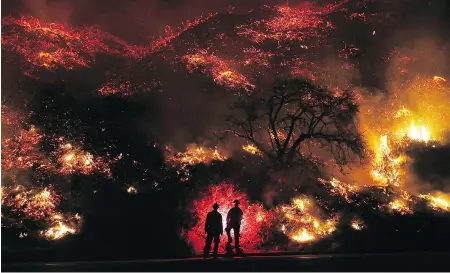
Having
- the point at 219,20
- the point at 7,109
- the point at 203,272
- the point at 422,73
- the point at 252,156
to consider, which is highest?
the point at 219,20

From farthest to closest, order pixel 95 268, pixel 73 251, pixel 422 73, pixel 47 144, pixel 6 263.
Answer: pixel 422 73
pixel 47 144
pixel 73 251
pixel 6 263
pixel 95 268

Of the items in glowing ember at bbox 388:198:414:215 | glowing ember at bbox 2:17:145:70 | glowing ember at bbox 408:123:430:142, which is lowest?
glowing ember at bbox 388:198:414:215

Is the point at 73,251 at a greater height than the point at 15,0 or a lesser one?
lesser

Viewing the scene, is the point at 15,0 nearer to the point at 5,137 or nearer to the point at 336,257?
the point at 5,137

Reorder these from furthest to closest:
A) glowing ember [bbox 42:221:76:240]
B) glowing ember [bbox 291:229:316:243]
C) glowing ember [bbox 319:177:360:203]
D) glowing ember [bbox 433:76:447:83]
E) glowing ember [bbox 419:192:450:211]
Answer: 1. glowing ember [bbox 433:76:447:83]
2. glowing ember [bbox 419:192:450:211]
3. glowing ember [bbox 319:177:360:203]
4. glowing ember [bbox 291:229:316:243]
5. glowing ember [bbox 42:221:76:240]

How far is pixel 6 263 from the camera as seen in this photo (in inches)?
592

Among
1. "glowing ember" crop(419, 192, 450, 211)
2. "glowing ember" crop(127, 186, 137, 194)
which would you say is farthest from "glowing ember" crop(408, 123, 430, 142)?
"glowing ember" crop(127, 186, 137, 194)

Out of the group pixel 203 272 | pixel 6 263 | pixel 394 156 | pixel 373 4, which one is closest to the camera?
pixel 203 272

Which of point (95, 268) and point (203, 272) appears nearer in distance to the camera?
point (203, 272)

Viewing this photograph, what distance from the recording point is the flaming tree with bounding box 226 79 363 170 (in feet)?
75.9

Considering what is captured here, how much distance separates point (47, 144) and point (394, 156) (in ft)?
58.8

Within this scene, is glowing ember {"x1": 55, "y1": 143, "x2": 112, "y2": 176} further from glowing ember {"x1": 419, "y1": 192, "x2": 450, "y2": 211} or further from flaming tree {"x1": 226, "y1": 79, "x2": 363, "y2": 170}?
glowing ember {"x1": 419, "y1": 192, "x2": 450, "y2": 211}

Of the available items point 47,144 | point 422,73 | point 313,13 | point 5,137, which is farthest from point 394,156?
point 5,137

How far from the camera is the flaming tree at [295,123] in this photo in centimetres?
2312
